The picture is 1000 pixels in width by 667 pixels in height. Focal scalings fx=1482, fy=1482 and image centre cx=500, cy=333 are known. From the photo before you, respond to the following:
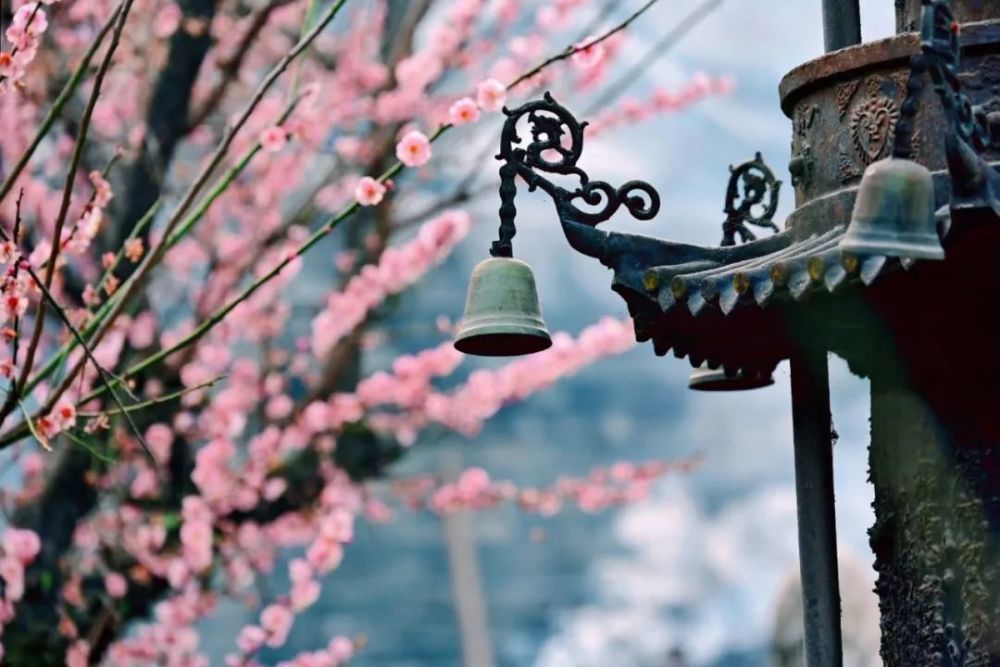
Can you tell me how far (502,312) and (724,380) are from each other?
1.24 meters

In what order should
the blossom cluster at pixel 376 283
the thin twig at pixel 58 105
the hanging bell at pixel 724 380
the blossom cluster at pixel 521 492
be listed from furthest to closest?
the blossom cluster at pixel 521 492 < the blossom cluster at pixel 376 283 < the hanging bell at pixel 724 380 < the thin twig at pixel 58 105

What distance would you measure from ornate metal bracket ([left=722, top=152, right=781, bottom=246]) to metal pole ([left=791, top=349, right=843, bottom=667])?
2.37 feet

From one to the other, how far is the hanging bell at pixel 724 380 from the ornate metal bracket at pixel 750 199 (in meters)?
0.47

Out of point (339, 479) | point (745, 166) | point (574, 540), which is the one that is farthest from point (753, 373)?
point (574, 540)

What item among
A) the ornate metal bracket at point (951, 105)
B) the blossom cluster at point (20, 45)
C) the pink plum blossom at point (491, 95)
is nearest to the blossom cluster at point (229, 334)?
the pink plum blossom at point (491, 95)

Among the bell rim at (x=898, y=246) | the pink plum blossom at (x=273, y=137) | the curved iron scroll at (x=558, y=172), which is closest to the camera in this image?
the bell rim at (x=898, y=246)

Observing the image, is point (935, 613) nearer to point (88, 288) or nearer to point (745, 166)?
point (745, 166)

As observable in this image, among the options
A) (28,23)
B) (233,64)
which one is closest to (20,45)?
(28,23)

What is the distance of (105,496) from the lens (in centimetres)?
862

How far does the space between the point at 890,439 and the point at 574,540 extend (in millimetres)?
16314

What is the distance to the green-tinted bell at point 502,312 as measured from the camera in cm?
436

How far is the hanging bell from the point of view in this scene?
515 centimetres

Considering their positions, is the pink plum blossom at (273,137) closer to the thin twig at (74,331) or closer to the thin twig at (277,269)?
the thin twig at (277,269)

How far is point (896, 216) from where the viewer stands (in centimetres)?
339
